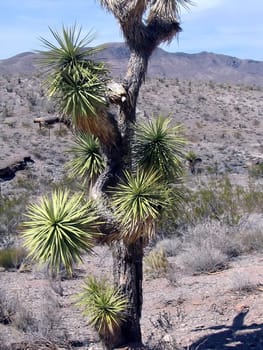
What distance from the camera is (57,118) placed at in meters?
8.65

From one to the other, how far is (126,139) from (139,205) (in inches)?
43.3

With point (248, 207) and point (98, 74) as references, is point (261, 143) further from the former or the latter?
point (98, 74)

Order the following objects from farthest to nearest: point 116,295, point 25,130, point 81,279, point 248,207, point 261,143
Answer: point 261,143
point 25,130
point 248,207
point 81,279
point 116,295

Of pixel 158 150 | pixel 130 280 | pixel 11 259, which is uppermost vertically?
pixel 158 150

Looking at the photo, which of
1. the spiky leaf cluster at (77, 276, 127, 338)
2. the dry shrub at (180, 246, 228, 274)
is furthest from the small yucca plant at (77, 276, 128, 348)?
the dry shrub at (180, 246, 228, 274)

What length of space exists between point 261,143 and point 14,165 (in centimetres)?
1653

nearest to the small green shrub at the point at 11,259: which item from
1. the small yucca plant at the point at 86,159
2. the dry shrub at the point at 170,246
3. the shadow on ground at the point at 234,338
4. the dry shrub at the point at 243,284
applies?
the dry shrub at the point at 170,246

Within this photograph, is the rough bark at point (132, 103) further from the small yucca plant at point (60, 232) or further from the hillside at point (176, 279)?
the small yucca plant at point (60, 232)

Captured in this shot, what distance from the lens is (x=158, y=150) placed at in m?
8.90

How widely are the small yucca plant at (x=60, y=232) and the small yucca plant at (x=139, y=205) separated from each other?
35cm

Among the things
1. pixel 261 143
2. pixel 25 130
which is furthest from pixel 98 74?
pixel 261 143

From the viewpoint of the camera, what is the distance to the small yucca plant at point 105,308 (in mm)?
8695

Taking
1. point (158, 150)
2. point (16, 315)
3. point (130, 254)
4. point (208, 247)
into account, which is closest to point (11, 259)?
point (208, 247)

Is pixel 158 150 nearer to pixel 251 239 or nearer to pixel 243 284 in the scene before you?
pixel 243 284
